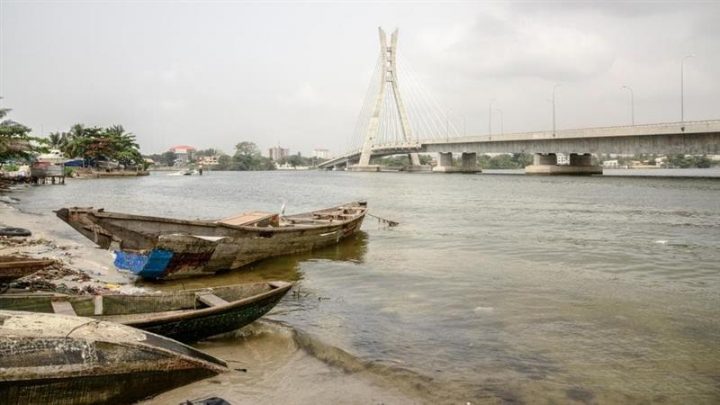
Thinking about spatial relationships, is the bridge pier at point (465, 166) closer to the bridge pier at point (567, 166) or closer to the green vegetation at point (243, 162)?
the bridge pier at point (567, 166)

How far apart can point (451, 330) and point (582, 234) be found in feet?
38.0

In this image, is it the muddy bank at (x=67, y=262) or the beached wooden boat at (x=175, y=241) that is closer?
the muddy bank at (x=67, y=262)

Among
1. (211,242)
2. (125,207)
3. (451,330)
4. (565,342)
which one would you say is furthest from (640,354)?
(125,207)

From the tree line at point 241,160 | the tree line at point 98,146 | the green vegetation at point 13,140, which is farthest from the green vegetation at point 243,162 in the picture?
the green vegetation at point 13,140

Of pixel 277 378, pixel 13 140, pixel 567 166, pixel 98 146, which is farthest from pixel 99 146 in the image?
pixel 277 378

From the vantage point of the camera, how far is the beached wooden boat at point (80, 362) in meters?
4.11

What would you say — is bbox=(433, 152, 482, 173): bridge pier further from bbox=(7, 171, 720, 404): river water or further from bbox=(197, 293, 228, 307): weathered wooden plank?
bbox=(197, 293, 228, 307): weathered wooden plank

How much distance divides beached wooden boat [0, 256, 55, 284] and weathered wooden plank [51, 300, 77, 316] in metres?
1.46

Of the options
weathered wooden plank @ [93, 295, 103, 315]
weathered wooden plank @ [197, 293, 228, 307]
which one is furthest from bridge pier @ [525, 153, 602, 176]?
weathered wooden plank @ [93, 295, 103, 315]

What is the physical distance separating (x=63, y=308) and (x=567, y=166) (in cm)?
6384

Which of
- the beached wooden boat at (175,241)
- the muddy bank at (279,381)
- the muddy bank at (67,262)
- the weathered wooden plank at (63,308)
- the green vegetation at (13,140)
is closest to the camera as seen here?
the muddy bank at (279,381)

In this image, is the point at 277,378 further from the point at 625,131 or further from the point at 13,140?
the point at 625,131

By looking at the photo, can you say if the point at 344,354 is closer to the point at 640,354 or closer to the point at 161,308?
the point at 161,308

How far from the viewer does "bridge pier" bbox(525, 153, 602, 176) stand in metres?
62.7
